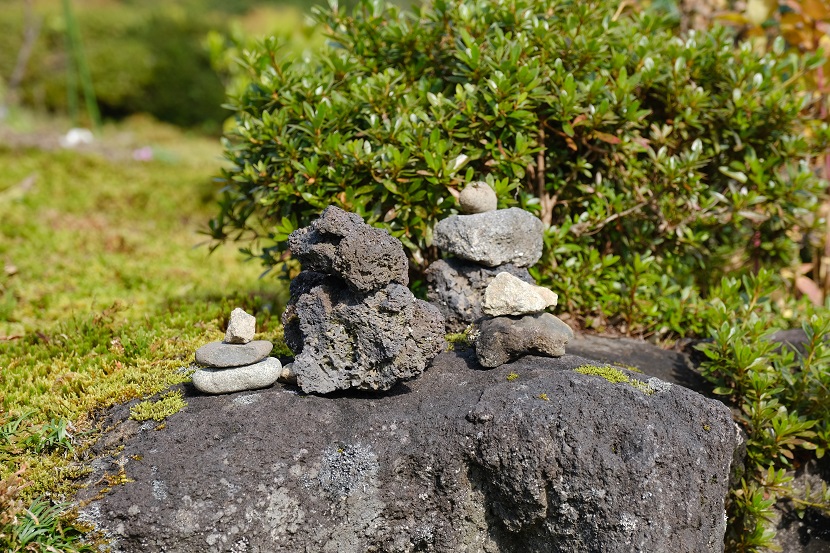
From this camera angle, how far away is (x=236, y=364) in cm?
326

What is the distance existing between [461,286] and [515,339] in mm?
A: 588

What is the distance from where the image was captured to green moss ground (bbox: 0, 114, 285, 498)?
11.2ft

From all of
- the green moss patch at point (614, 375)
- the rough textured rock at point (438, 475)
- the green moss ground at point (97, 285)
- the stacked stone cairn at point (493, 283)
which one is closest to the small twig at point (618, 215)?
the stacked stone cairn at point (493, 283)

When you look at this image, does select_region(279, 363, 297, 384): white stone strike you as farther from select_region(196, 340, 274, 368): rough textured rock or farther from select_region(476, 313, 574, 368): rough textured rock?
select_region(476, 313, 574, 368): rough textured rock

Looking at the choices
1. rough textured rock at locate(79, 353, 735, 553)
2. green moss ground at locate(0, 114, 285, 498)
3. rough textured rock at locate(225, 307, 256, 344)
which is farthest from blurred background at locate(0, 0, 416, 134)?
rough textured rock at locate(79, 353, 735, 553)

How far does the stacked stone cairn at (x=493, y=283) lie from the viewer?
11.4 feet

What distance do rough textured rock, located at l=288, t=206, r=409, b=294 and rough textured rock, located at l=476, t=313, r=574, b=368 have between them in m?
0.57

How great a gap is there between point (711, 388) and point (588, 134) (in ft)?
5.72

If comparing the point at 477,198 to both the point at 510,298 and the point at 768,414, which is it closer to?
the point at 510,298

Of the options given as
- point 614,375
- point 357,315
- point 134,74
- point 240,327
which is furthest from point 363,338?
point 134,74

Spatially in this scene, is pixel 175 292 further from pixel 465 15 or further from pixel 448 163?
pixel 465 15

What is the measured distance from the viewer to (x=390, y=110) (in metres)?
4.21

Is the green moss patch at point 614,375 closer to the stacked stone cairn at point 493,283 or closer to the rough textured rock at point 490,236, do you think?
the stacked stone cairn at point 493,283

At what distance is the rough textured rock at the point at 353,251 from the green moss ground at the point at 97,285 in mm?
1043
